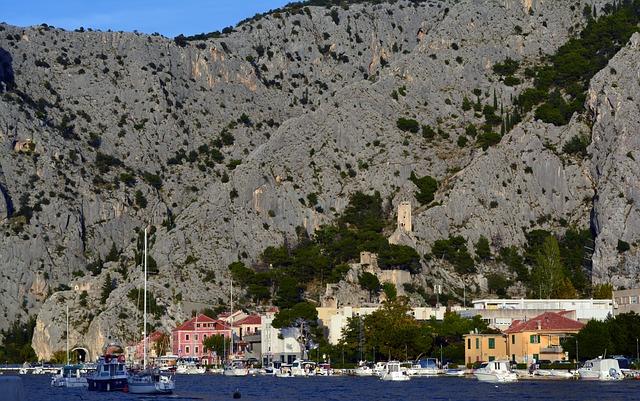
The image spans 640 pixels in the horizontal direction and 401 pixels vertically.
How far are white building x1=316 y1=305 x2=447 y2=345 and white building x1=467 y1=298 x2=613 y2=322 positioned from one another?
5879 millimetres

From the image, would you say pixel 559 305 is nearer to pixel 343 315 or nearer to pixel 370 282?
pixel 370 282

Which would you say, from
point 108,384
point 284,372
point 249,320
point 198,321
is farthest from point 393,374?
point 198,321

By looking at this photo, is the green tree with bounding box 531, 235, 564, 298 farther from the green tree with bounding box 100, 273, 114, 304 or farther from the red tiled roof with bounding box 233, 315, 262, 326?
the green tree with bounding box 100, 273, 114, 304

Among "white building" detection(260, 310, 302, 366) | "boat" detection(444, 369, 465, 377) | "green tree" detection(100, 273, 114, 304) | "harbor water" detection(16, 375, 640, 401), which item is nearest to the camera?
"harbor water" detection(16, 375, 640, 401)

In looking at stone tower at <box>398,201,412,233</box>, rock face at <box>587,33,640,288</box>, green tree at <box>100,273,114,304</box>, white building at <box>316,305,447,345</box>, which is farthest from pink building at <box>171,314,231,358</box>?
rock face at <box>587,33,640,288</box>

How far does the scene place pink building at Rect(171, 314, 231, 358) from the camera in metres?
178

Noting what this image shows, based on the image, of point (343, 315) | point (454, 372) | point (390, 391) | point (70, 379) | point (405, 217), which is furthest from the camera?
point (405, 217)

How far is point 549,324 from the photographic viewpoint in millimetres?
139875

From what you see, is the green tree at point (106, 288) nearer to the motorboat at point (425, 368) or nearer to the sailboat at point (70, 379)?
the sailboat at point (70, 379)

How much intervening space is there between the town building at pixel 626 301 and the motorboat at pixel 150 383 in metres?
66.6

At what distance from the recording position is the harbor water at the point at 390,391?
295ft

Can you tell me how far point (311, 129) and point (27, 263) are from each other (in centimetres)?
5024

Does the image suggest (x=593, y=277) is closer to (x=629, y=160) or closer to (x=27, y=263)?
(x=629, y=160)

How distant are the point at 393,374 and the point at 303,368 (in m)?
26.4
